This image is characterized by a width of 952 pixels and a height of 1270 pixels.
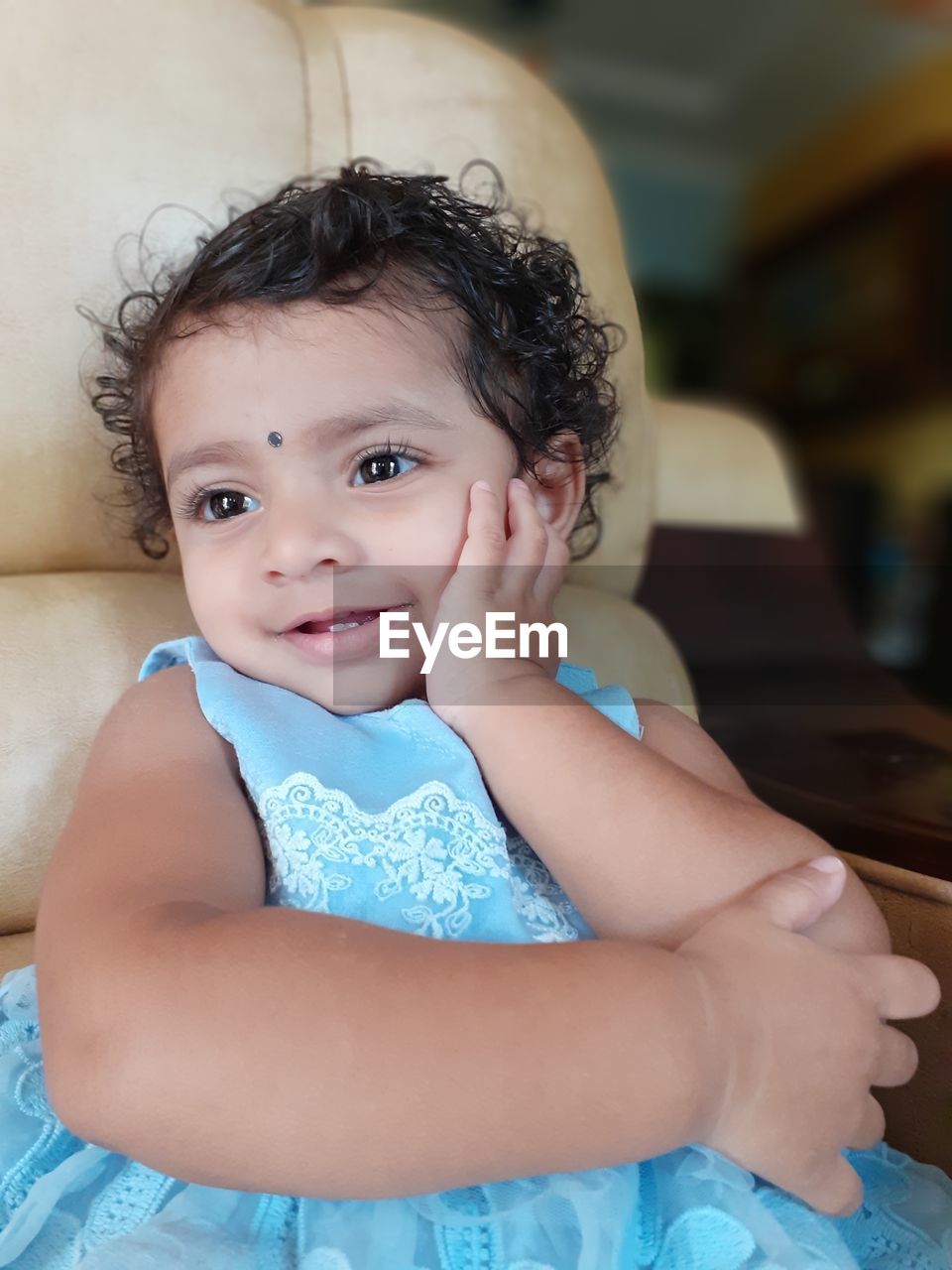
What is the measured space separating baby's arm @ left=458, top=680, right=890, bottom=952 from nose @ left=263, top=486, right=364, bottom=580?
0.12 m

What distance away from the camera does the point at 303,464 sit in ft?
2.15

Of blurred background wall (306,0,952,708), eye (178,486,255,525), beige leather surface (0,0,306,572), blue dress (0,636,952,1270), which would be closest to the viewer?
blue dress (0,636,952,1270)

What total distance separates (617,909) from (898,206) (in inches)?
177

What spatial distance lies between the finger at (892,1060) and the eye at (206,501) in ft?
1.60

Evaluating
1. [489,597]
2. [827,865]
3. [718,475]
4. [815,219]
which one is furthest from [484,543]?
[815,219]

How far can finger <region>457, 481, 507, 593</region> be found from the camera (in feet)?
2.17

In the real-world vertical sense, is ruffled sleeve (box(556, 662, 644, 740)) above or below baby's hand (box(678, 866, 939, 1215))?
above

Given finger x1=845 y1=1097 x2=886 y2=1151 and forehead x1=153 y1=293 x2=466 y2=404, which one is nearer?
finger x1=845 y1=1097 x2=886 y2=1151

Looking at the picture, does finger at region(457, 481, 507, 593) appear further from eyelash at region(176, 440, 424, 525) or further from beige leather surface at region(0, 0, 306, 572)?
beige leather surface at region(0, 0, 306, 572)

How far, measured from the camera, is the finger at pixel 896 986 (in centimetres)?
55

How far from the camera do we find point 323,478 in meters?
0.66

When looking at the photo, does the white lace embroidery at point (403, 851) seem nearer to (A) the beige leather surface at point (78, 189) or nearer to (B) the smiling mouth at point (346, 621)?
(B) the smiling mouth at point (346, 621)

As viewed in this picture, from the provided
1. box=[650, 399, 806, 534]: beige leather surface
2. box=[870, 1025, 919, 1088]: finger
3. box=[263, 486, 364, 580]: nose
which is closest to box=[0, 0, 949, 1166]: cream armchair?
box=[870, 1025, 919, 1088]: finger

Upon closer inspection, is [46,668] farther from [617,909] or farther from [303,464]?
[617,909]
